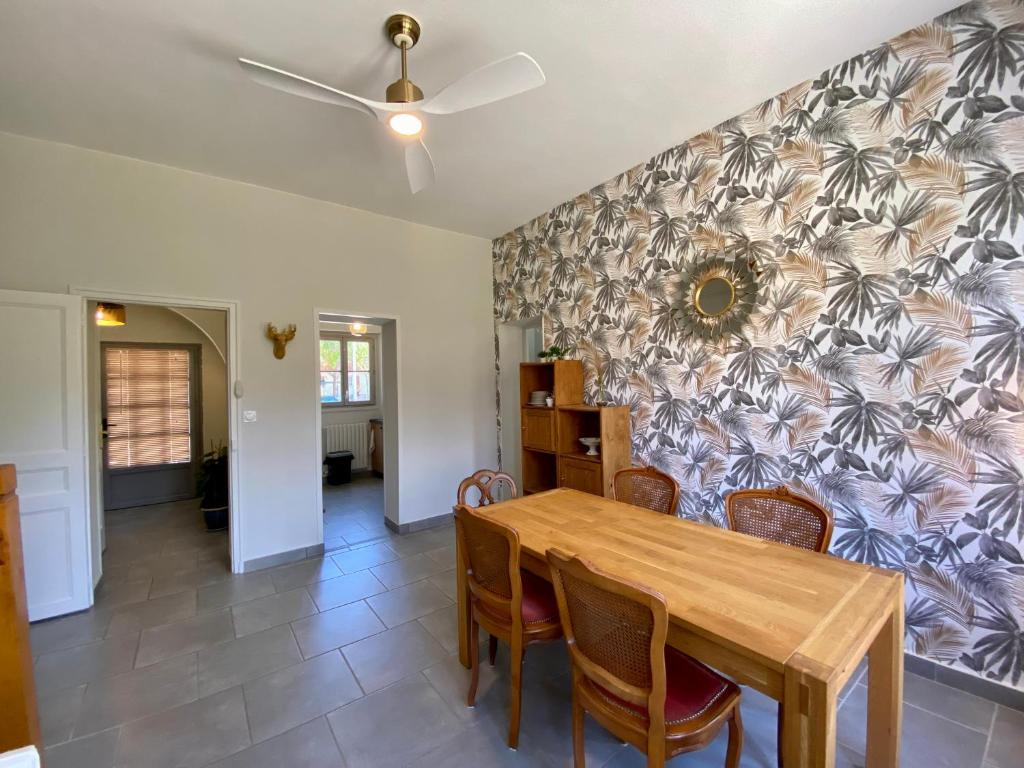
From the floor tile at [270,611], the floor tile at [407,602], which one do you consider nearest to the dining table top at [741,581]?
the floor tile at [407,602]

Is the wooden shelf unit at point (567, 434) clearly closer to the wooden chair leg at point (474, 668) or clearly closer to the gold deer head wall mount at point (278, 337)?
the wooden chair leg at point (474, 668)

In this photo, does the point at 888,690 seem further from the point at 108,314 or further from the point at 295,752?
the point at 108,314

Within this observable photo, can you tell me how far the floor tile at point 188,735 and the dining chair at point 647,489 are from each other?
7.19 feet

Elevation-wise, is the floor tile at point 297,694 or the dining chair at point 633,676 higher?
the dining chair at point 633,676

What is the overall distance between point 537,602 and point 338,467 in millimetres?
4869

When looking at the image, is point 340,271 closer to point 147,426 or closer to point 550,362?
point 550,362

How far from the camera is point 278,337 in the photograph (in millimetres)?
3461

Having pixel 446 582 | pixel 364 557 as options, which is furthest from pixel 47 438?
pixel 446 582

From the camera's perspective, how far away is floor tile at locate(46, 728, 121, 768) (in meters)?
1.65

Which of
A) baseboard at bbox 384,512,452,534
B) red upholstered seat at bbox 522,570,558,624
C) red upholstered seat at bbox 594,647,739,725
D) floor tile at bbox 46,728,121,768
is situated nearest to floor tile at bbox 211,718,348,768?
floor tile at bbox 46,728,121,768

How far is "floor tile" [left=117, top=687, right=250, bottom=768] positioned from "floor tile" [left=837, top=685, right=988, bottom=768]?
8.40ft

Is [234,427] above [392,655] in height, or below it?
above

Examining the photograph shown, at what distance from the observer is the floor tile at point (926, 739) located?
1636 millimetres

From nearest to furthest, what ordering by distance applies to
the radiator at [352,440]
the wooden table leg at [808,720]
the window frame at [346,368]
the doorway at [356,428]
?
1. the wooden table leg at [808,720]
2. the doorway at [356,428]
3. the radiator at [352,440]
4. the window frame at [346,368]
